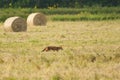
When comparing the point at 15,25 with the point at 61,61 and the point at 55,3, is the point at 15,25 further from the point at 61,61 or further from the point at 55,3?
the point at 55,3

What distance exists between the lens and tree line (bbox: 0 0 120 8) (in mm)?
54719

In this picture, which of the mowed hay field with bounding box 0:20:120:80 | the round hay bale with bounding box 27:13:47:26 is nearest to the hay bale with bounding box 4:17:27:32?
the round hay bale with bounding box 27:13:47:26

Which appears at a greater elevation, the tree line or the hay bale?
the hay bale

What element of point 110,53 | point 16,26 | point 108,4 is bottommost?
point 108,4

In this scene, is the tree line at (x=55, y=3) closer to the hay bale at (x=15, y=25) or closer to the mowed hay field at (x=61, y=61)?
the hay bale at (x=15, y=25)

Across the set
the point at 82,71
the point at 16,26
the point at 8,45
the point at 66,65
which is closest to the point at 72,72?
the point at 82,71

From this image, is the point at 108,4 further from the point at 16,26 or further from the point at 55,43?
the point at 55,43

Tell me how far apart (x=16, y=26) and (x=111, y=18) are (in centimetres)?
1506

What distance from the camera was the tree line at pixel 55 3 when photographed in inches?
2154

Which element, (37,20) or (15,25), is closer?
(15,25)

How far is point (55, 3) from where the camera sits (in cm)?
5616

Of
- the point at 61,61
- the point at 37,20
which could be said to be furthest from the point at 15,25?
the point at 61,61

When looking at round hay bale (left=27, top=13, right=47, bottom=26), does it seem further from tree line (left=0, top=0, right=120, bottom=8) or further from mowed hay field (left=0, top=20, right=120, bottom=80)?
tree line (left=0, top=0, right=120, bottom=8)

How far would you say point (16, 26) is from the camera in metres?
24.7
